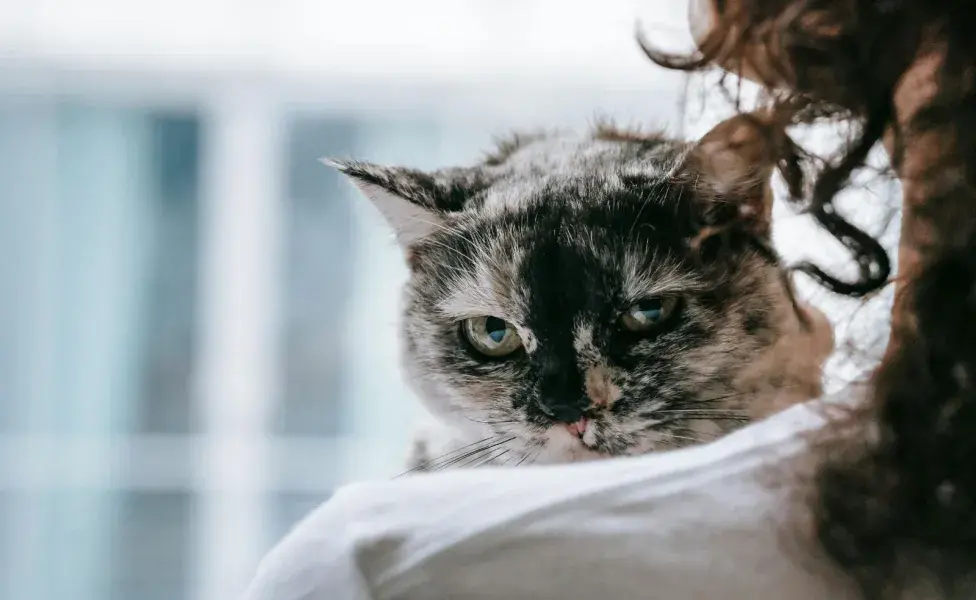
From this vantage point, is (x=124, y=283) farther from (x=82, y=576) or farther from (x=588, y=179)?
(x=588, y=179)

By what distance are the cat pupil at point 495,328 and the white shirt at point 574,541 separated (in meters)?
0.26

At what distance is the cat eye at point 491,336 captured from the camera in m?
0.63

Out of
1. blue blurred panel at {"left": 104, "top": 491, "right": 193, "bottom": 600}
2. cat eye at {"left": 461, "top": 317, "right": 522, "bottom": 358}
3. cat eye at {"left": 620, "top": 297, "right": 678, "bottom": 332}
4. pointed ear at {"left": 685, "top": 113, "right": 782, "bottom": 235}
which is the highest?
pointed ear at {"left": 685, "top": 113, "right": 782, "bottom": 235}

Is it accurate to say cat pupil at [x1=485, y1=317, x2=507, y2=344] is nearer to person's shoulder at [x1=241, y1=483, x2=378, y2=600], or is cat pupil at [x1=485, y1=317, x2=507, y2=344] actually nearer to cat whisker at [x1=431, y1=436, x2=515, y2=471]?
cat whisker at [x1=431, y1=436, x2=515, y2=471]

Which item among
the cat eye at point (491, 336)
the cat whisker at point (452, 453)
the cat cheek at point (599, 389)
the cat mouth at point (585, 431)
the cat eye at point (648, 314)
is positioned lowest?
the cat whisker at point (452, 453)

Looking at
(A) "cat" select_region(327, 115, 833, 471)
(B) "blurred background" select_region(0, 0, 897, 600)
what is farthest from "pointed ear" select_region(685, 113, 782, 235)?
(B) "blurred background" select_region(0, 0, 897, 600)

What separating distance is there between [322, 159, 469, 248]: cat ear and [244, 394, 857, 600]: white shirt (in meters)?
0.32

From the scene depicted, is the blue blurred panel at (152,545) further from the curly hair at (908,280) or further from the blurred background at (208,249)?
the curly hair at (908,280)

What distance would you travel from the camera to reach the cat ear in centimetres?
65

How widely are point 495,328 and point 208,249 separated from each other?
184cm

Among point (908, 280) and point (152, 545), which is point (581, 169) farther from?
point (152, 545)

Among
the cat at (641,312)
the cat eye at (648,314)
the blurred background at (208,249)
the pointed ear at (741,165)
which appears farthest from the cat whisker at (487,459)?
the blurred background at (208,249)

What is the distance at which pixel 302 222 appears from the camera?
91.3 inches

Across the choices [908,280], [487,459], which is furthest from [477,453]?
[908,280]
